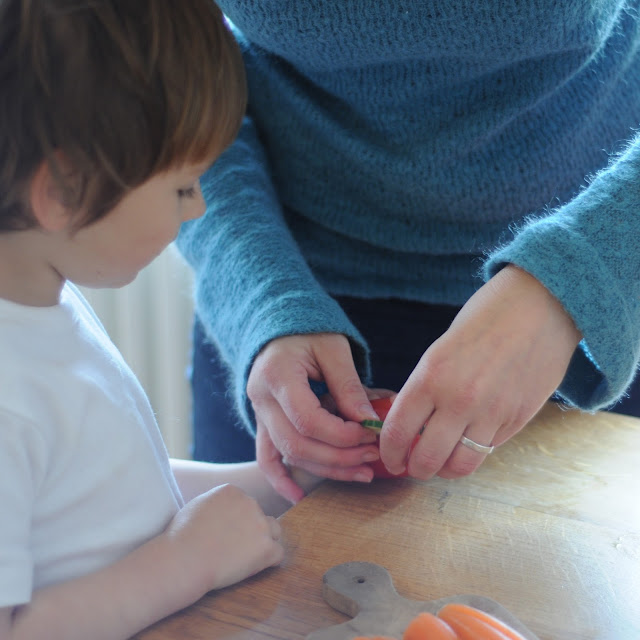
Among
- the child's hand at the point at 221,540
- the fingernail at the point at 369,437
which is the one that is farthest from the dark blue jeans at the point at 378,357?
the child's hand at the point at 221,540

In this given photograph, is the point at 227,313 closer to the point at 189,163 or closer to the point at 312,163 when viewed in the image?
the point at 312,163

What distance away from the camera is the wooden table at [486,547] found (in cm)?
60

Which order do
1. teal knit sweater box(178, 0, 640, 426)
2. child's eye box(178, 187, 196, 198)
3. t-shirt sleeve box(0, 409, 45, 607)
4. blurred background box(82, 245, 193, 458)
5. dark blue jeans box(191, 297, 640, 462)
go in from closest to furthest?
1. t-shirt sleeve box(0, 409, 45, 607)
2. child's eye box(178, 187, 196, 198)
3. teal knit sweater box(178, 0, 640, 426)
4. dark blue jeans box(191, 297, 640, 462)
5. blurred background box(82, 245, 193, 458)

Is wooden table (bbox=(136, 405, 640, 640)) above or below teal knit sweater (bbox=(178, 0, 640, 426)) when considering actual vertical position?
below

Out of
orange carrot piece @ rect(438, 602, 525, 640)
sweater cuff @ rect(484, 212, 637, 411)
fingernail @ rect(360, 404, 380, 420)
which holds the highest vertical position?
sweater cuff @ rect(484, 212, 637, 411)

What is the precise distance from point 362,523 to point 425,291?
373 millimetres

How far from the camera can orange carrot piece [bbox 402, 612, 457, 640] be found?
556 millimetres

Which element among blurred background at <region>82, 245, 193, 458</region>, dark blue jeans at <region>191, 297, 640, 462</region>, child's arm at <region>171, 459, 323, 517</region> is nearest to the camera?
child's arm at <region>171, 459, 323, 517</region>

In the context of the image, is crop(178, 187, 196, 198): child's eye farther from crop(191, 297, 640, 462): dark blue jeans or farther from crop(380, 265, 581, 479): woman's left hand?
crop(191, 297, 640, 462): dark blue jeans

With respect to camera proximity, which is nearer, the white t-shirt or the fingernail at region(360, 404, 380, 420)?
the white t-shirt

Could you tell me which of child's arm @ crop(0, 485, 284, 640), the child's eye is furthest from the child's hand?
the child's eye

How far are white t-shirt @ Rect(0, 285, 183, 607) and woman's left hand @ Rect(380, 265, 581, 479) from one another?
0.74 ft

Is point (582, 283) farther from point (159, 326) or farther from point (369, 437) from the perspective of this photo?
point (159, 326)

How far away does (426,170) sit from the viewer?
930mm
